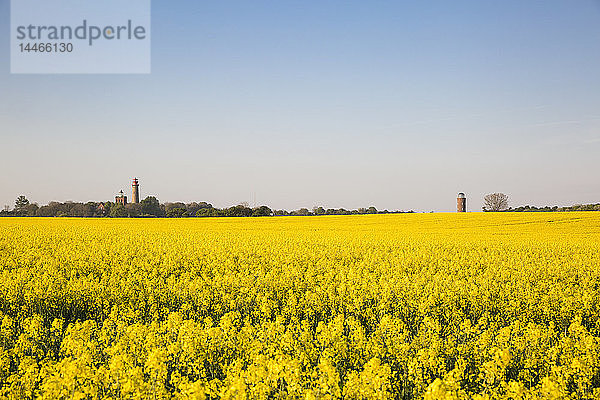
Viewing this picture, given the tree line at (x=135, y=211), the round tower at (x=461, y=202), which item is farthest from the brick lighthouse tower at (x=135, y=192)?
the round tower at (x=461, y=202)

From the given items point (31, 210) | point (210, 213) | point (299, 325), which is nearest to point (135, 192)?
point (31, 210)

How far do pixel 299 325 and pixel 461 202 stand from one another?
67.9 m

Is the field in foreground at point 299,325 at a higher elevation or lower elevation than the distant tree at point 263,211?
lower

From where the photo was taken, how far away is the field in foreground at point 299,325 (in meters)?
4.67

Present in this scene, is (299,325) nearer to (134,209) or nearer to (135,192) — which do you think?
(134,209)

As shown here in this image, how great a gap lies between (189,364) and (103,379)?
103cm

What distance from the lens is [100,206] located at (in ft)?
257

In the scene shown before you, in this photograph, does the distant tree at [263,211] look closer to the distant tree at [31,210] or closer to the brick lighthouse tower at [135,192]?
the distant tree at [31,210]

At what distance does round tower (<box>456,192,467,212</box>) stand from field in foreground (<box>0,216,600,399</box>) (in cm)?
5255

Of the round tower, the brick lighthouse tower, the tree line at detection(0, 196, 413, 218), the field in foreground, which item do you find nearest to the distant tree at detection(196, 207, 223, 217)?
the tree line at detection(0, 196, 413, 218)

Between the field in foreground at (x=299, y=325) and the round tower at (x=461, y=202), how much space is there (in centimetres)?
5255

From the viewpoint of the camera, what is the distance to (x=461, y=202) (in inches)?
2763

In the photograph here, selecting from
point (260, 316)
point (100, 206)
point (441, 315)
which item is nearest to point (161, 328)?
point (260, 316)

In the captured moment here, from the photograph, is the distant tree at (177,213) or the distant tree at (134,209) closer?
the distant tree at (177,213)
